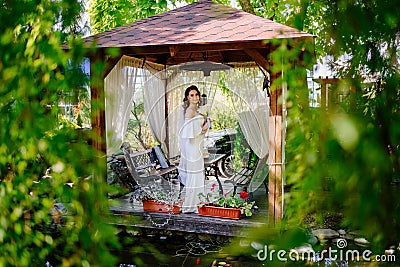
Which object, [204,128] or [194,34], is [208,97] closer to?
[204,128]

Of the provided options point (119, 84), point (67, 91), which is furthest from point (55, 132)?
point (119, 84)

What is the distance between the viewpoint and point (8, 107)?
143 centimetres

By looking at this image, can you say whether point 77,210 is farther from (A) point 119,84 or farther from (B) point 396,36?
(A) point 119,84

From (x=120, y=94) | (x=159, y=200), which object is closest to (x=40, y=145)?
(x=159, y=200)

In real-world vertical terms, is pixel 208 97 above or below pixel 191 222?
above

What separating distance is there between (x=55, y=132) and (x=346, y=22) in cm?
94

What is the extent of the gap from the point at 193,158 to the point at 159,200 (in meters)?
0.78

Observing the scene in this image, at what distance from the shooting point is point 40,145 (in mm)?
1364

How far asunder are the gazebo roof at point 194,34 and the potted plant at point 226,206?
2.01 metres

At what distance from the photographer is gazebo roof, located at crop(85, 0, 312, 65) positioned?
5586mm

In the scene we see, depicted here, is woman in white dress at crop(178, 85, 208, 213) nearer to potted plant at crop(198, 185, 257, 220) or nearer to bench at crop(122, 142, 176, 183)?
potted plant at crop(198, 185, 257, 220)

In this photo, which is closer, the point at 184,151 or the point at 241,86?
the point at 184,151

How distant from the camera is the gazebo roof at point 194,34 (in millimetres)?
5586

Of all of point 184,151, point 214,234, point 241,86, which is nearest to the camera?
point 214,234
